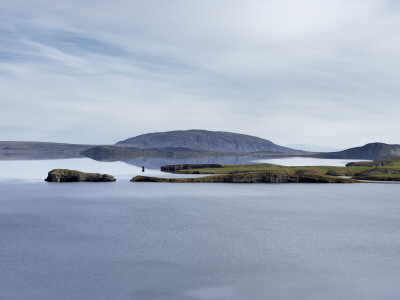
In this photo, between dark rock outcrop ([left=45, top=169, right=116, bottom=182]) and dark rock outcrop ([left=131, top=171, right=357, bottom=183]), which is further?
dark rock outcrop ([left=131, top=171, right=357, bottom=183])

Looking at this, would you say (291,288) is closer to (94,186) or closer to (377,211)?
(377,211)

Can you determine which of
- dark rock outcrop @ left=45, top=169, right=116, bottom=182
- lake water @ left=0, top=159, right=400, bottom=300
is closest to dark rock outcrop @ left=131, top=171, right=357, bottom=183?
dark rock outcrop @ left=45, top=169, right=116, bottom=182

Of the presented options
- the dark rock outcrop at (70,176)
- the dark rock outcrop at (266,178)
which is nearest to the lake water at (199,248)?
the dark rock outcrop at (70,176)

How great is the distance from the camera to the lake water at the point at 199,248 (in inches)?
635

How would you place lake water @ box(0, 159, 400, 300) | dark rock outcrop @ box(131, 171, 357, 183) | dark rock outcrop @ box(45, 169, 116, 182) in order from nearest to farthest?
lake water @ box(0, 159, 400, 300) < dark rock outcrop @ box(45, 169, 116, 182) < dark rock outcrop @ box(131, 171, 357, 183)

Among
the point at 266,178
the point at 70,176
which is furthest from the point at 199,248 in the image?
the point at 266,178

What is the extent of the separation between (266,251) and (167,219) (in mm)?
10585

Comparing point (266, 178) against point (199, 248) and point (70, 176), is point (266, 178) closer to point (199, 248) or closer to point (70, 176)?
point (70, 176)

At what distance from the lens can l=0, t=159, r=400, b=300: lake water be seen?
16.1 metres

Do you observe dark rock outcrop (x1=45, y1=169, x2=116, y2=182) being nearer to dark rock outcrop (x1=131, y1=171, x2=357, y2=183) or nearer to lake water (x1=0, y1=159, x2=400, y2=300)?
dark rock outcrop (x1=131, y1=171, x2=357, y2=183)

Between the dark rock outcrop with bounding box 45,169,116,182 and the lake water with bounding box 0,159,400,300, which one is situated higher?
the dark rock outcrop with bounding box 45,169,116,182

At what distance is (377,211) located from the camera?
3450 cm

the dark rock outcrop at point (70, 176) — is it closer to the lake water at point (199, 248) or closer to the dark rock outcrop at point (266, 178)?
the dark rock outcrop at point (266, 178)

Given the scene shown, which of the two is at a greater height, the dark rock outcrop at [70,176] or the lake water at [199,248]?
the dark rock outcrop at [70,176]
